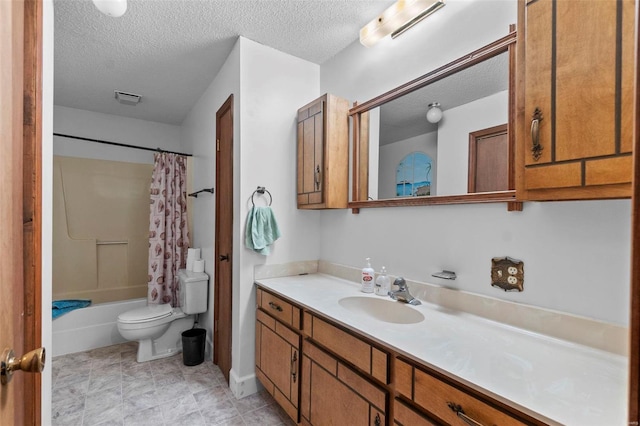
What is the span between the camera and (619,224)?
0.95m

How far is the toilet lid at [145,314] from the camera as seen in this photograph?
250cm

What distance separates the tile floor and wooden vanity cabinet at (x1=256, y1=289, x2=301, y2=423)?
0.75ft

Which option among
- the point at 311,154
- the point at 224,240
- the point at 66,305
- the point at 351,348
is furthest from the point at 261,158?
the point at 66,305

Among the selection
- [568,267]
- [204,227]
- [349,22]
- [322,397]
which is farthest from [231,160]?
[568,267]

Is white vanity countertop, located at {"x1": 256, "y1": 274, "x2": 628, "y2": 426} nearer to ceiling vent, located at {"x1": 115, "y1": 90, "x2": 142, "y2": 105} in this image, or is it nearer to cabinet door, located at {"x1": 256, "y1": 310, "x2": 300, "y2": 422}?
cabinet door, located at {"x1": 256, "y1": 310, "x2": 300, "y2": 422}

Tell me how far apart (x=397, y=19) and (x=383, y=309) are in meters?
1.57

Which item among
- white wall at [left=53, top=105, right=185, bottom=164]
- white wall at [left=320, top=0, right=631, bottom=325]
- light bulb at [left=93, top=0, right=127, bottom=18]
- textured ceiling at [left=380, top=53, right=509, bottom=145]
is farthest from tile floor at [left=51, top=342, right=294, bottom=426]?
light bulb at [left=93, top=0, right=127, bottom=18]

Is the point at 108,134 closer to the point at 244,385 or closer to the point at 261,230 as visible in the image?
the point at 261,230

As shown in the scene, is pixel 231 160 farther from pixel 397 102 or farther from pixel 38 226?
pixel 38 226

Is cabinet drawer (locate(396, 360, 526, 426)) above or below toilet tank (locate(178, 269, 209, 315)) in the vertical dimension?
above

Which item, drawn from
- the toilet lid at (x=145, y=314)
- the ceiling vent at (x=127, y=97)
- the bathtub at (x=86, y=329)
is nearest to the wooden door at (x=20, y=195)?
the toilet lid at (x=145, y=314)

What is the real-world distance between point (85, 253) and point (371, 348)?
3660mm

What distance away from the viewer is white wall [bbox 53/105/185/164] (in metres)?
3.32

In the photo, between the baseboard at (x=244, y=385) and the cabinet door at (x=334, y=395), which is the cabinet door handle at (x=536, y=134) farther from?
the baseboard at (x=244, y=385)
